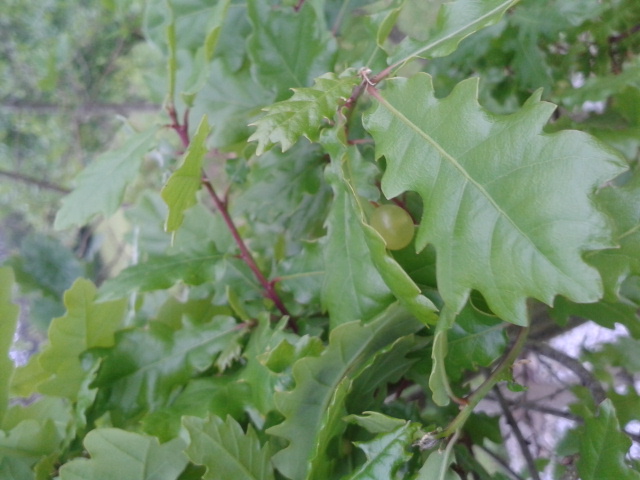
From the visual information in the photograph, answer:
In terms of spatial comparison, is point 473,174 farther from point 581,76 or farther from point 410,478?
point 581,76

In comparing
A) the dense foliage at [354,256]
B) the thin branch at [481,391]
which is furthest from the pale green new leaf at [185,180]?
the thin branch at [481,391]

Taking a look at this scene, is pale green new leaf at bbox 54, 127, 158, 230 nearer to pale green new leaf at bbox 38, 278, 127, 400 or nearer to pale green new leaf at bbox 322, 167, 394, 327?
pale green new leaf at bbox 38, 278, 127, 400

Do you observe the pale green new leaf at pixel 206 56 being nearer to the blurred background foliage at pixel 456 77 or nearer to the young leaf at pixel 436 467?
the blurred background foliage at pixel 456 77

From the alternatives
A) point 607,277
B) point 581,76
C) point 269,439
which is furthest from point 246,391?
point 581,76

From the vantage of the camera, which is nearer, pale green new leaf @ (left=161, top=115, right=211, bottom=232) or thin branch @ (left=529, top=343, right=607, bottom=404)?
pale green new leaf @ (left=161, top=115, right=211, bottom=232)

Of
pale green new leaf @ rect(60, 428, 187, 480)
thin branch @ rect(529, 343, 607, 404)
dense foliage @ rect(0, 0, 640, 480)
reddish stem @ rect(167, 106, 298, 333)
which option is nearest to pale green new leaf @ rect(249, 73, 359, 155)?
dense foliage @ rect(0, 0, 640, 480)

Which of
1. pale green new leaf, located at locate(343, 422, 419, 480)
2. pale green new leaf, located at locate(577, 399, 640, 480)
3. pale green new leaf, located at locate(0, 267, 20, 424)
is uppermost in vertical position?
pale green new leaf, located at locate(0, 267, 20, 424)
